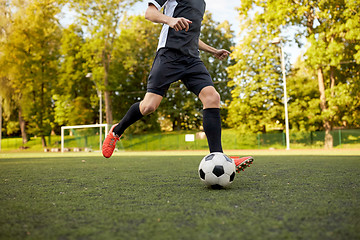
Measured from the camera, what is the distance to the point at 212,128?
11.5ft

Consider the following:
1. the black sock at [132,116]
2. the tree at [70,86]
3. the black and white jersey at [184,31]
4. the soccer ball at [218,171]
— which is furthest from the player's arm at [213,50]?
the tree at [70,86]

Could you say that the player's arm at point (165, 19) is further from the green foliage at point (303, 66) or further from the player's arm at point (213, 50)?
the green foliage at point (303, 66)

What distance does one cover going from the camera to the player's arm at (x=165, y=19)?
10.2ft

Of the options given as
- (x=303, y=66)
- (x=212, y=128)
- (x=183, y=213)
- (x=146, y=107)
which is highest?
(x=303, y=66)

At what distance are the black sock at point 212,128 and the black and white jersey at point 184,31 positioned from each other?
67cm

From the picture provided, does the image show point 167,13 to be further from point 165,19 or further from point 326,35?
point 326,35

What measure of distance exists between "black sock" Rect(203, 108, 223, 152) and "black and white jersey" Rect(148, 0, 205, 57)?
0.67 m

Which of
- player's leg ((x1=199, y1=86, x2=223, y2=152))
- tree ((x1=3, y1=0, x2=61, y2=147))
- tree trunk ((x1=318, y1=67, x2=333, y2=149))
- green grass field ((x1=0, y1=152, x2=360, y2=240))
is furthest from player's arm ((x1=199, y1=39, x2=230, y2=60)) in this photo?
tree ((x1=3, y1=0, x2=61, y2=147))

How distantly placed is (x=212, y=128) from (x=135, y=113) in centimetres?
94

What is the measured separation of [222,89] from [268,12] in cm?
1208

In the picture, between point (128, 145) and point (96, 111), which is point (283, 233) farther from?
point (96, 111)

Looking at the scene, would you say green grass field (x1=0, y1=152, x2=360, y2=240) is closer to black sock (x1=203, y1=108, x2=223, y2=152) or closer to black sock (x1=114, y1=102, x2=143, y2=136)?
black sock (x1=203, y1=108, x2=223, y2=152)

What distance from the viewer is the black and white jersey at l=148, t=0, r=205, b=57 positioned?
3.52 m

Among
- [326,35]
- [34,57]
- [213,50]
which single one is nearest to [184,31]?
[213,50]
